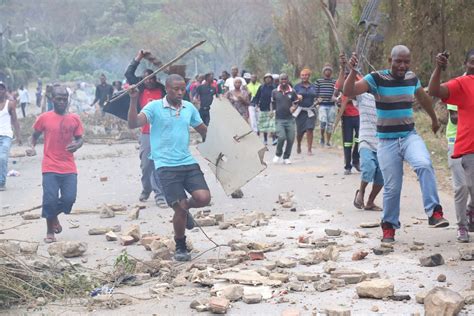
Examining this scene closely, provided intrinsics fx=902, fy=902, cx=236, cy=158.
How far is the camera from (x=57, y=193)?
964cm

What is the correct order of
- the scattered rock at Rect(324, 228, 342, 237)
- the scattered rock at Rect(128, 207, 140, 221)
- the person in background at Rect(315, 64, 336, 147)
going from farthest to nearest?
the person in background at Rect(315, 64, 336, 147), the scattered rock at Rect(128, 207, 140, 221), the scattered rock at Rect(324, 228, 342, 237)

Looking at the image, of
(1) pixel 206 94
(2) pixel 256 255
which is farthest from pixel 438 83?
(1) pixel 206 94

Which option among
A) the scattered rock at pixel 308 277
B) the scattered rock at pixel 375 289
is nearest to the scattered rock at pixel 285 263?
the scattered rock at pixel 308 277

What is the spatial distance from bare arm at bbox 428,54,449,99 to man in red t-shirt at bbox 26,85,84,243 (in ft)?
13.2

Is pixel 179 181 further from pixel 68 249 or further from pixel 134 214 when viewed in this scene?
pixel 134 214

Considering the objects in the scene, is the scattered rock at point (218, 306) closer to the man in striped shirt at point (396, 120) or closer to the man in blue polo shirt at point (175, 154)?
the man in blue polo shirt at point (175, 154)

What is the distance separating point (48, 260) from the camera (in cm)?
746

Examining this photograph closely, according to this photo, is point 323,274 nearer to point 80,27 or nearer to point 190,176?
point 190,176

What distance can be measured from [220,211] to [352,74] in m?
4.21

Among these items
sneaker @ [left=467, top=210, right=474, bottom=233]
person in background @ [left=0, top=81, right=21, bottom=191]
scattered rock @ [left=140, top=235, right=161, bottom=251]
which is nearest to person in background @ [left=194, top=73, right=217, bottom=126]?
person in background @ [left=0, top=81, right=21, bottom=191]

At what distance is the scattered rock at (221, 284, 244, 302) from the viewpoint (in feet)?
21.4

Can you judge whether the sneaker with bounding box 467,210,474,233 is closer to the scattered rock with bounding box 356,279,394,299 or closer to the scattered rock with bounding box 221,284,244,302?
the scattered rock with bounding box 356,279,394,299

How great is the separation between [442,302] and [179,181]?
3197mm

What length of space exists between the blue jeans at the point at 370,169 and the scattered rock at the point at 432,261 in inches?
128
